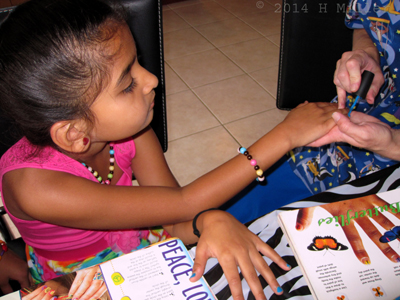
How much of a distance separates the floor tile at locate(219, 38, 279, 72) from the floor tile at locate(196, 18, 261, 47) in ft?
0.28

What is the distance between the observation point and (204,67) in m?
2.47

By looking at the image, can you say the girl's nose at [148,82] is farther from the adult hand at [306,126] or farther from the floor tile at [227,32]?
the floor tile at [227,32]

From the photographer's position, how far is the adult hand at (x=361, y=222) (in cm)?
55

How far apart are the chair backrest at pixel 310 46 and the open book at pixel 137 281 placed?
1.03m

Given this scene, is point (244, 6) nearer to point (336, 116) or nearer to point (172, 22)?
point (172, 22)

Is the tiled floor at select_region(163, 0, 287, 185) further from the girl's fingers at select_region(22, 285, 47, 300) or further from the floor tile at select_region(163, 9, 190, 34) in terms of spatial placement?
the girl's fingers at select_region(22, 285, 47, 300)

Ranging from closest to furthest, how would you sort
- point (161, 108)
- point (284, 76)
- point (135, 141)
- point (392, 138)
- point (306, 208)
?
point (306, 208)
point (392, 138)
point (135, 141)
point (161, 108)
point (284, 76)

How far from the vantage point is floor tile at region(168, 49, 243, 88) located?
2.36m

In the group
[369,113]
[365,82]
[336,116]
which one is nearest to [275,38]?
[369,113]

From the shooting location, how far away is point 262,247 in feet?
1.95

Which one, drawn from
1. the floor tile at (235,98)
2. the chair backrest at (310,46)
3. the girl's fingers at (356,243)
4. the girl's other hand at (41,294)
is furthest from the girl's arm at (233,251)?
the floor tile at (235,98)

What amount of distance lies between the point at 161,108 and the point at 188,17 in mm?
2307

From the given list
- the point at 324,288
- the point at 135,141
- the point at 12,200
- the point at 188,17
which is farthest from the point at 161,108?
the point at 188,17

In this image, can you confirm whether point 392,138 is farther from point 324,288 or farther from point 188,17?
point 188,17
